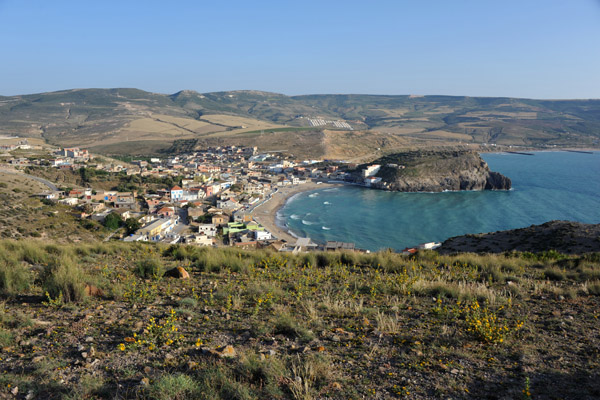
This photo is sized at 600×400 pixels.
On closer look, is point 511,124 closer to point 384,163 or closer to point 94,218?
point 384,163

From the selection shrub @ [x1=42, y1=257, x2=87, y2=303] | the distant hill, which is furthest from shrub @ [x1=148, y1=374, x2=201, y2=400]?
the distant hill

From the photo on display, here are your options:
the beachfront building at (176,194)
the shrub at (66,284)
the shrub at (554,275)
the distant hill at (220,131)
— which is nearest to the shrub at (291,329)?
the shrub at (66,284)

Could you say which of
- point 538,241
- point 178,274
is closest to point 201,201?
point 538,241

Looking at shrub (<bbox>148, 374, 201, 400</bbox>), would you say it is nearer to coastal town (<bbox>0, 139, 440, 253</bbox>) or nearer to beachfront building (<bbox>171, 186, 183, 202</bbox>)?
coastal town (<bbox>0, 139, 440, 253</bbox>)

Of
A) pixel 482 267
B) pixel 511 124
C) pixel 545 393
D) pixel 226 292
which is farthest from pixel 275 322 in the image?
pixel 511 124

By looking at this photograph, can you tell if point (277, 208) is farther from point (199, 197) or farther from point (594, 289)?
point (594, 289)

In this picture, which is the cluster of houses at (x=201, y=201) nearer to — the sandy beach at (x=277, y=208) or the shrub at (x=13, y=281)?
the sandy beach at (x=277, y=208)
